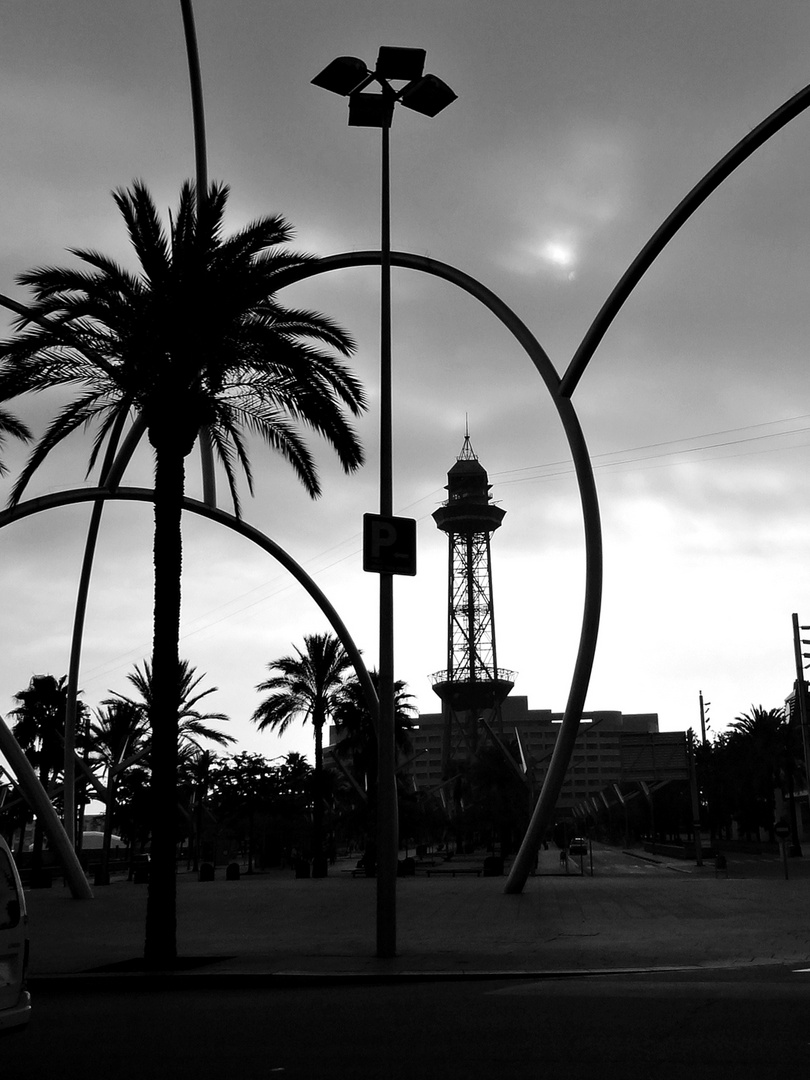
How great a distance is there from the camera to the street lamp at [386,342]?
46.5 feet

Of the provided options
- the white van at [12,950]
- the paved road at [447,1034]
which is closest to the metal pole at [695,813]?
the paved road at [447,1034]

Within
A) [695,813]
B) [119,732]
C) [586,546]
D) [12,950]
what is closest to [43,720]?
[119,732]

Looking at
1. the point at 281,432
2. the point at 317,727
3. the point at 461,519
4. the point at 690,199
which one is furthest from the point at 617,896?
the point at 461,519

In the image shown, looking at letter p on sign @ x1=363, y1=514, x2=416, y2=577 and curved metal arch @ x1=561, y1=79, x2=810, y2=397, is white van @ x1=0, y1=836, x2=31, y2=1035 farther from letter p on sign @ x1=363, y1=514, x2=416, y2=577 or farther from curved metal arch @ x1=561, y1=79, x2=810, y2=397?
curved metal arch @ x1=561, y1=79, x2=810, y2=397

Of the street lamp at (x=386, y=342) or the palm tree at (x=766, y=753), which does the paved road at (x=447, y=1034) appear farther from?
the palm tree at (x=766, y=753)

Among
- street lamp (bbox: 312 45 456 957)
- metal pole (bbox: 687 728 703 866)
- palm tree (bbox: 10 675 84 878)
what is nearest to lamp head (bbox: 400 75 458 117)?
street lamp (bbox: 312 45 456 957)

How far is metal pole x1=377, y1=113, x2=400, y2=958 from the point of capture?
1378 centimetres

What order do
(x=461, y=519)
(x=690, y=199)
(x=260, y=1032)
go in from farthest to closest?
(x=461, y=519) < (x=690, y=199) < (x=260, y=1032)

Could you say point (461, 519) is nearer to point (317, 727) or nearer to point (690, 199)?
point (317, 727)

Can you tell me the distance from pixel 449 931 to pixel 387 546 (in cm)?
625

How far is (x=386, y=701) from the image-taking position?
14445mm

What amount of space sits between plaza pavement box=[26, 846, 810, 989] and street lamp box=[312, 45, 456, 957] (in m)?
1.08

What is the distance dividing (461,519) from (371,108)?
130 meters

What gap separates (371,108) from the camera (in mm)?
15961
